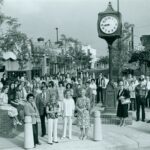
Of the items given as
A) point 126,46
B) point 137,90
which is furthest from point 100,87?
point 126,46

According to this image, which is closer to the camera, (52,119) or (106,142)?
(52,119)

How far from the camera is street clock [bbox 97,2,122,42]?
16.6 meters

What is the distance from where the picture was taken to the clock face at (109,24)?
16688 millimetres

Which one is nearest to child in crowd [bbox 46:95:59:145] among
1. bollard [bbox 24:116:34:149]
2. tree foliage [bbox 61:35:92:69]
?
bollard [bbox 24:116:34:149]

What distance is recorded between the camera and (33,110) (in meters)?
12.2

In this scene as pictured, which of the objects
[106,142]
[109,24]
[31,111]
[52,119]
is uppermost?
[109,24]

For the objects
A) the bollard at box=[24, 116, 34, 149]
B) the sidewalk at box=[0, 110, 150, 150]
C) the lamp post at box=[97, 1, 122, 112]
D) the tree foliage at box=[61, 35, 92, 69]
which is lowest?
the sidewalk at box=[0, 110, 150, 150]

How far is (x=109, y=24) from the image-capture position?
16797 millimetres

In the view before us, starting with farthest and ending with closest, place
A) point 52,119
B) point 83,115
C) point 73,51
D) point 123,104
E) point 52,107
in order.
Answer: point 73,51 → point 123,104 → point 83,115 → point 52,107 → point 52,119

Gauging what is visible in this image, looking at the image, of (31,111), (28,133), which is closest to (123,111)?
(31,111)

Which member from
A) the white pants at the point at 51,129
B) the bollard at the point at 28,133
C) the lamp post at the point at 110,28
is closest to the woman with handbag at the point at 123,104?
the lamp post at the point at 110,28

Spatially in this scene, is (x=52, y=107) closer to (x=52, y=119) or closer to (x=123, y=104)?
(x=52, y=119)

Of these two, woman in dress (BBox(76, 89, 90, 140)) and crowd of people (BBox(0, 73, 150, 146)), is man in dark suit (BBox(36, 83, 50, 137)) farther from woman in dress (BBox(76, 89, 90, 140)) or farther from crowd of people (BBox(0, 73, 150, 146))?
woman in dress (BBox(76, 89, 90, 140))

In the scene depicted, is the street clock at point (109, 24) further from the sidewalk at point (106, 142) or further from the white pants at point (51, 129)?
the white pants at point (51, 129)
